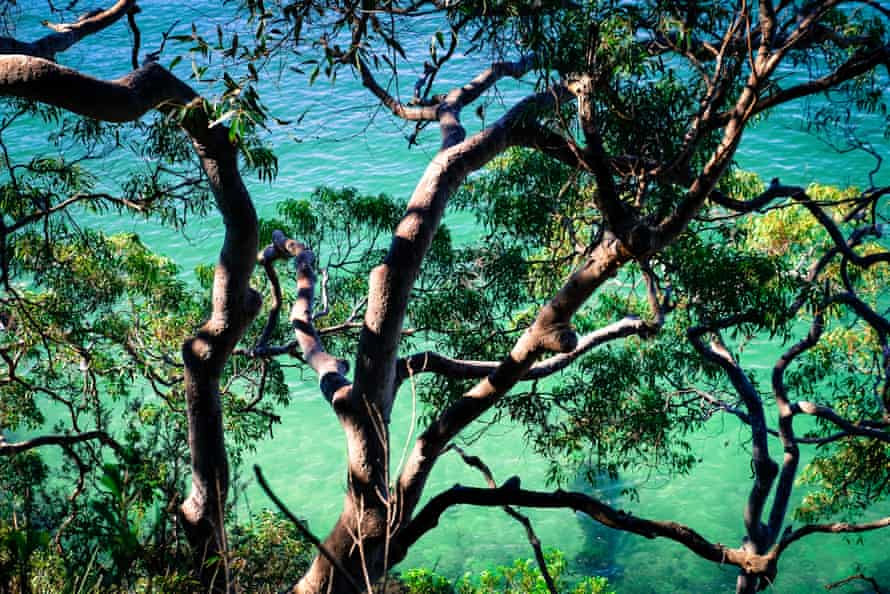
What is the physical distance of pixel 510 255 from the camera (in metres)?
6.58

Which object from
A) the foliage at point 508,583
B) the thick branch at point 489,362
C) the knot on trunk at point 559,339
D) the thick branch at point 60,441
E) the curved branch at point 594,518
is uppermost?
the thick branch at point 489,362

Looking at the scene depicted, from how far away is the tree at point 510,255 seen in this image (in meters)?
3.95

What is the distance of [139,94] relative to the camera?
4191 mm

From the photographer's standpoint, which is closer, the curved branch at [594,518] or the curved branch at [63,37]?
the curved branch at [594,518]

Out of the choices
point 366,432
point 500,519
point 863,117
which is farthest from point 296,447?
point 863,117

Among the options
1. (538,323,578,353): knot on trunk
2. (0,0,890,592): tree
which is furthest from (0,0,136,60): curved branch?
(538,323,578,353): knot on trunk

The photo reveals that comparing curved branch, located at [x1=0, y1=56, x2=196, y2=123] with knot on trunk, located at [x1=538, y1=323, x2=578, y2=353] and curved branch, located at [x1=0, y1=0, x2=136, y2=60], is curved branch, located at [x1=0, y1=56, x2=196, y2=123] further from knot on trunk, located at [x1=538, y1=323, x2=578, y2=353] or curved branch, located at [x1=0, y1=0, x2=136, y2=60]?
knot on trunk, located at [x1=538, y1=323, x2=578, y2=353]

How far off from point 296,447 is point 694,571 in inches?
188

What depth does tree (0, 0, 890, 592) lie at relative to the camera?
395 centimetres

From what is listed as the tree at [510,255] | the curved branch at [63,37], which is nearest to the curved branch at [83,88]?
the tree at [510,255]

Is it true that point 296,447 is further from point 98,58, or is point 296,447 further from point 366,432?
point 98,58

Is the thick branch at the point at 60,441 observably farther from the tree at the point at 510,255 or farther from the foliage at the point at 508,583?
the foliage at the point at 508,583

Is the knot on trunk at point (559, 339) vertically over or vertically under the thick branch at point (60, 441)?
under

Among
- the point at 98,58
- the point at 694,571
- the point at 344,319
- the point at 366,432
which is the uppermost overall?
the point at 98,58
